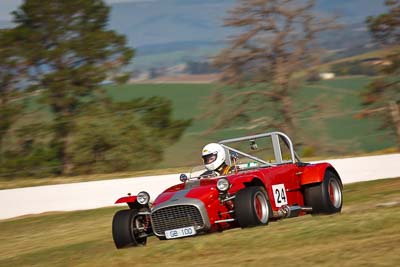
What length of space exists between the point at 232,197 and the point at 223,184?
25 cm

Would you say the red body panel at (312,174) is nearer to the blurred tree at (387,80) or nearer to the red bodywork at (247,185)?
the red bodywork at (247,185)

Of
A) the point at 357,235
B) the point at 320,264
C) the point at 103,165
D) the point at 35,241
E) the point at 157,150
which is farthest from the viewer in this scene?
the point at 157,150

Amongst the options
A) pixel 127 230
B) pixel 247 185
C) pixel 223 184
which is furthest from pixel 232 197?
pixel 127 230

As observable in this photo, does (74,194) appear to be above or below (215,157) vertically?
below

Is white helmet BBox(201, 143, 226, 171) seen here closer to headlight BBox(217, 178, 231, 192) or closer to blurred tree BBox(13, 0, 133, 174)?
headlight BBox(217, 178, 231, 192)

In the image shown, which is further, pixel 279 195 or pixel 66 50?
pixel 66 50

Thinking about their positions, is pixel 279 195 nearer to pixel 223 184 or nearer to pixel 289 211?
pixel 289 211

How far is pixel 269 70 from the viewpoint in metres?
41.6

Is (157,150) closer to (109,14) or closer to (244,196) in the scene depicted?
(109,14)

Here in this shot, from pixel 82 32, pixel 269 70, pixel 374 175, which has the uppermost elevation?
pixel 82 32

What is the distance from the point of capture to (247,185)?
44.7ft

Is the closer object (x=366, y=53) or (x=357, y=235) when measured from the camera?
(x=357, y=235)

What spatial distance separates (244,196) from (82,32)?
36.0 m

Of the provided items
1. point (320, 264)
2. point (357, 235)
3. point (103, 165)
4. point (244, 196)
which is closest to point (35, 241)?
point (244, 196)
